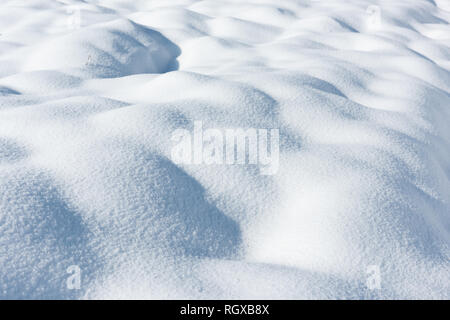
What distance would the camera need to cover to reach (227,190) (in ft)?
3.81

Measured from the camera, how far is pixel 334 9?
13.6 ft

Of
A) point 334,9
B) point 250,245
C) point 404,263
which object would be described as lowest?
point 250,245

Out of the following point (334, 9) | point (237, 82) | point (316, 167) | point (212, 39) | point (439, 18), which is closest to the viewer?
point (316, 167)

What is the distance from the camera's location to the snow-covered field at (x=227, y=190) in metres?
0.85

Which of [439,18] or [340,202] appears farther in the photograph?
[439,18]

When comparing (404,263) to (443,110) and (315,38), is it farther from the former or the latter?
(315,38)

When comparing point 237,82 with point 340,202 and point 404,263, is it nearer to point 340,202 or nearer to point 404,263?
point 340,202

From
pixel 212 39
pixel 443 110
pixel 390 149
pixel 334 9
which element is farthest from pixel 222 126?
pixel 334 9

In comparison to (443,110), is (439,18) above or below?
above

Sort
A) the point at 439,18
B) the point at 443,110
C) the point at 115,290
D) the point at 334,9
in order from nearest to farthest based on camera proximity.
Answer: the point at 115,290
the point at 443,110
the point at 334,9
the point at 439,18

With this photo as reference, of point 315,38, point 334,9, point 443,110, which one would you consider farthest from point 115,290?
point 334,9

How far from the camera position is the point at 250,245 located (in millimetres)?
1041

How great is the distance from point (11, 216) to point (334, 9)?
4191 millimetres

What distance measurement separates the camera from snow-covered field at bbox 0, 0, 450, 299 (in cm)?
85
